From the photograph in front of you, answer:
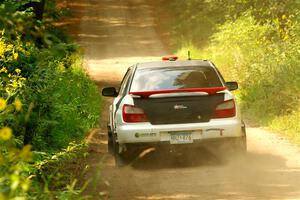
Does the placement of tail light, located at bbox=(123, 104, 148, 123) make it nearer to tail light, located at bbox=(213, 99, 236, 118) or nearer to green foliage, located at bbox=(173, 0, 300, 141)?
tail light, located at bbox=(213, 99, 236, 118)

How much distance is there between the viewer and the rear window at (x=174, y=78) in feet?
39.5

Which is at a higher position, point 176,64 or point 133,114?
point 176,64

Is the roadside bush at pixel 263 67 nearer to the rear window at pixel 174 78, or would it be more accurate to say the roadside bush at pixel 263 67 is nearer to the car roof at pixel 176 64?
the car roof at pixel 176 64

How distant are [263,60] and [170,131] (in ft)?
30.4

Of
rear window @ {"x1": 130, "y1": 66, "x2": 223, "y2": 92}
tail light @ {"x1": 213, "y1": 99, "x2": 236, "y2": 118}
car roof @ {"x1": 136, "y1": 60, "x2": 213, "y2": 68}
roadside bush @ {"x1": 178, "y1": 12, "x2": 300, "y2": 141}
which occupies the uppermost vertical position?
car roof @ {"x1": 136, "y1": 60, "x2": 213, "y2": 68}

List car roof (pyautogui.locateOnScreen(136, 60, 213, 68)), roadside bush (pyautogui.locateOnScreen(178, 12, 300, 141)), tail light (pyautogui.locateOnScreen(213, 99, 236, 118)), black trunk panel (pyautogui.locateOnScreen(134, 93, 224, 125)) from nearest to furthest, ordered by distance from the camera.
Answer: black trunk panel (pyautogui.locateOnScreen(134, 93, 224, 125)) → tail light (pyautogui.locateOnScreen(213, 99, 236, 118)) → car roof (pyautogui.locateOnScreen(136, 60, 213, 68)) → roadside bush (pyautogui.locateOnScreen(178, 12, 300, 141))

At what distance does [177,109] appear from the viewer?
37.6 feet

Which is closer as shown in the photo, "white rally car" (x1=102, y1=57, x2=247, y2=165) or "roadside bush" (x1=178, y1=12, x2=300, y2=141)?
"white rally car" (x1=102, y1=57, x2=247, y2=165)

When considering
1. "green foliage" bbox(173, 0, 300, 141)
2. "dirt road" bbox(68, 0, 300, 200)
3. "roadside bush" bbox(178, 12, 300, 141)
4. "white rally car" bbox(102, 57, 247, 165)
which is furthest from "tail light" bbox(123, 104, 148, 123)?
"roadside bush" bbox(178, 12, 300, 141)

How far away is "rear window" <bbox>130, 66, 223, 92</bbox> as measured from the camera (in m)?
12.0

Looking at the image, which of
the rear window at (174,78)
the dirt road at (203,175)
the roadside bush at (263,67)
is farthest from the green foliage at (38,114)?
the roadside bush at (263,67)

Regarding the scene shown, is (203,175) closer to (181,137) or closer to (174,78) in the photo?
(181,137)

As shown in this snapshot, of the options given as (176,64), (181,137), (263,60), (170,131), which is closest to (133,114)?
(170,131)

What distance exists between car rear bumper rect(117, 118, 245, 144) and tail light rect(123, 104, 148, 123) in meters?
0.07
